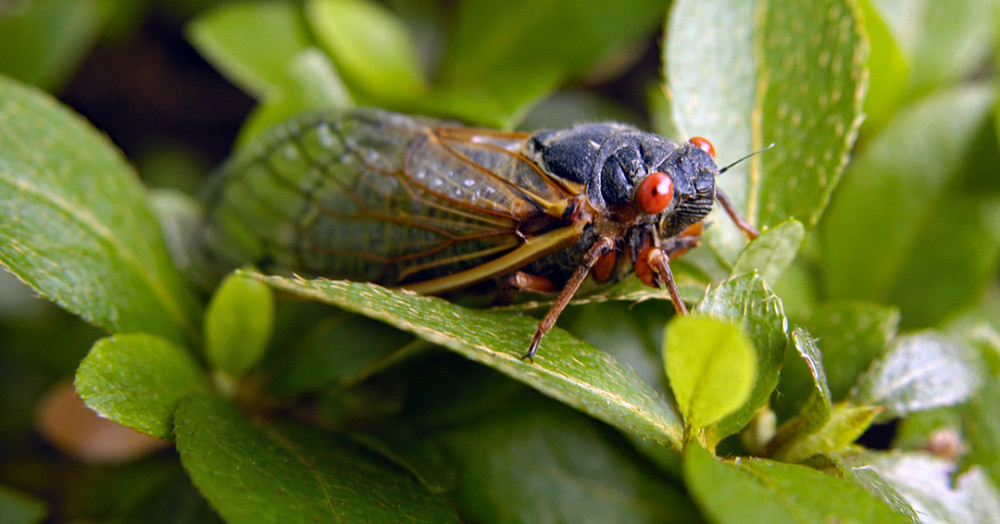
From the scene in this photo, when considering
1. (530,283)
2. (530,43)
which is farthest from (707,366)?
(530,43)

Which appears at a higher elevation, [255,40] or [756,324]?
[255,40]

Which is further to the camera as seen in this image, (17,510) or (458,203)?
(458,203)

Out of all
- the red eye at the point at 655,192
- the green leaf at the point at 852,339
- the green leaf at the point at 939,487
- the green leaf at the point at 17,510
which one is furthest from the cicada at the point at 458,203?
the green leaf at the point at 17,510

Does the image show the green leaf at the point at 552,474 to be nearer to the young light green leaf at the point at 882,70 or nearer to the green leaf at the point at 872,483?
the green leaf at the point at 872,483

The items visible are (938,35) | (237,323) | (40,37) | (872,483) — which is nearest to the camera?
(872,483)


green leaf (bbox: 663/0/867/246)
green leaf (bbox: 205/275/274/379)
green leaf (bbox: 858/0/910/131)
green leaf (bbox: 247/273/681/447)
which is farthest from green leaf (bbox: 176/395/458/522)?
green leaf (bbox: 858/0/910/131)

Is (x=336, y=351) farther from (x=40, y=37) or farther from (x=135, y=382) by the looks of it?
(x=40, y=37)

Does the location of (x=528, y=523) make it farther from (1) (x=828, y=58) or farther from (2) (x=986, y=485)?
(1) (x=828, y=58)
